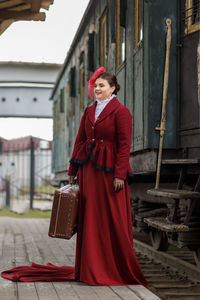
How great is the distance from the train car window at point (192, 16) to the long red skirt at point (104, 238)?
1.99 m

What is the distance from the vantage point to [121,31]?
7.87 m

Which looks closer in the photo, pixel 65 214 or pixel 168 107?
pixel 65 214

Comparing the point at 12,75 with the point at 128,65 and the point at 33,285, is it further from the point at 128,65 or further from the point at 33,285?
the point at 33,285

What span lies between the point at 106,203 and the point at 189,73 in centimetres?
188

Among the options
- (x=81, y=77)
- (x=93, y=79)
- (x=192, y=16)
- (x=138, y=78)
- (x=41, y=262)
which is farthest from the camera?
(x=81, y=77)

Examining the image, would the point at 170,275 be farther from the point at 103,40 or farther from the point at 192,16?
the point at 103,40

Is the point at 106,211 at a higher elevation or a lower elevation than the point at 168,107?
lower

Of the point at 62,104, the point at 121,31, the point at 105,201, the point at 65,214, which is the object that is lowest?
the point at 65,214

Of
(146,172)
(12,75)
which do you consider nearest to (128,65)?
(146,172)

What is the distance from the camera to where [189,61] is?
5590 mm

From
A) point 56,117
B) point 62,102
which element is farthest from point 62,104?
point 56,117

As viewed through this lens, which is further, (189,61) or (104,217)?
(189,61)

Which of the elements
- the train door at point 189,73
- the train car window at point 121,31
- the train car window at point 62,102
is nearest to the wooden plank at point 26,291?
the train door at point 189,73

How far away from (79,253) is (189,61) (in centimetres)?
238
